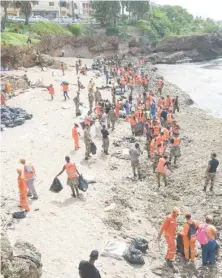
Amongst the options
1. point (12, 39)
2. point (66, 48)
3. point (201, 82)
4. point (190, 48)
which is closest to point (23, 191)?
point (12, 39)

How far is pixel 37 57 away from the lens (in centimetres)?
3878

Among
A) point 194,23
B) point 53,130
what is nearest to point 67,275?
point 53,130

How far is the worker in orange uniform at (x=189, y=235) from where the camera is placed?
29.6 ft

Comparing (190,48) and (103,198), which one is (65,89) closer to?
(103,198)

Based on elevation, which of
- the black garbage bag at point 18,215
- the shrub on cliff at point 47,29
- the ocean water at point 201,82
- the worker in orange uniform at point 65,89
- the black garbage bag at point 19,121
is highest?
the shrub on cliff at point 47,29

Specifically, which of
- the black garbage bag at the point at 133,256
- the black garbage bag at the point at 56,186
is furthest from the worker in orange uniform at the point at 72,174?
the black garbage bag at the point at 133,256

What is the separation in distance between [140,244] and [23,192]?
353 cm

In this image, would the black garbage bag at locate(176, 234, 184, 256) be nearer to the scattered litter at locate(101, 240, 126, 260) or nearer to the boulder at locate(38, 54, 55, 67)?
the scattered litter at locate(101, 240, 126, 260)

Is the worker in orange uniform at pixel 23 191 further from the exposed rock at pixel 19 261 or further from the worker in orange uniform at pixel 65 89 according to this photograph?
the worker in orange uniform at pixel 65 89

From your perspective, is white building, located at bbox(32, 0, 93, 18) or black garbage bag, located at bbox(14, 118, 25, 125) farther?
white building, located at bbox(32, 0, 93, 18)

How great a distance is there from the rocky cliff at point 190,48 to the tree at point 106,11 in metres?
9.91

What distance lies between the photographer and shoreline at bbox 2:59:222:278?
966 centimetres

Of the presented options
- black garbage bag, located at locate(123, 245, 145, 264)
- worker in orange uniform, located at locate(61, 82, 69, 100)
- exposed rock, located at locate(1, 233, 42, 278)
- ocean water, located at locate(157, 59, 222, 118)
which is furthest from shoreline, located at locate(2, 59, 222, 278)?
ocean water, located at locate(157, 59, 222, 118)

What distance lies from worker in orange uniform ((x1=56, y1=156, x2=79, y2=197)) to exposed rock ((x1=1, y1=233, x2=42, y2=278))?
13.2 feet
